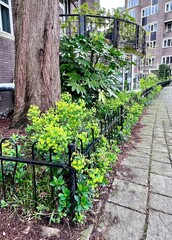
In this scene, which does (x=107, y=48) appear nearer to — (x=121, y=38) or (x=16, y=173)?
(x=16, y=173)

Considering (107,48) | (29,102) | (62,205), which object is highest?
(107,48)

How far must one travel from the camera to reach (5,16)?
5785 millimetres

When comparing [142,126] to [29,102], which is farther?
[142,126]

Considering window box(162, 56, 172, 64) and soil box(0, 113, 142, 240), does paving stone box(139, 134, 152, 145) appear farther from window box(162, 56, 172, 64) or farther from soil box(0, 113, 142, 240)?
window box(162, 56, 172, 64)

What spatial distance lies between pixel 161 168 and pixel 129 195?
0.87 metres

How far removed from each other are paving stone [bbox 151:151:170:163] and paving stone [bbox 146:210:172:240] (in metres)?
1.26

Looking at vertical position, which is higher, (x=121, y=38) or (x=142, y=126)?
(x=121, y=38)

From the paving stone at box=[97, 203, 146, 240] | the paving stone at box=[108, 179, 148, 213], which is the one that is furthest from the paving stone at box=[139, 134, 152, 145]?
the paving stone at box=[97, 203, 146, 240]

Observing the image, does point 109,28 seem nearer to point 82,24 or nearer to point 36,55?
point 82,24

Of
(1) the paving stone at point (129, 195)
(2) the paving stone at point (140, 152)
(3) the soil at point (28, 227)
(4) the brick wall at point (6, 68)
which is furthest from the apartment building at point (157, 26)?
(3) the soil at point (28, 227)

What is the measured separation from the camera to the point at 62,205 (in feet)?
4.97

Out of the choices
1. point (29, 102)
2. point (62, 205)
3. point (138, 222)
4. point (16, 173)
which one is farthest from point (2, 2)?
point (138, 222)

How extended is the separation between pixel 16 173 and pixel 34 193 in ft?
0.87

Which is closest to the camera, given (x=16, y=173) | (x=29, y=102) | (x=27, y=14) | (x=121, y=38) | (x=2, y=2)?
(x=16, y=173)
